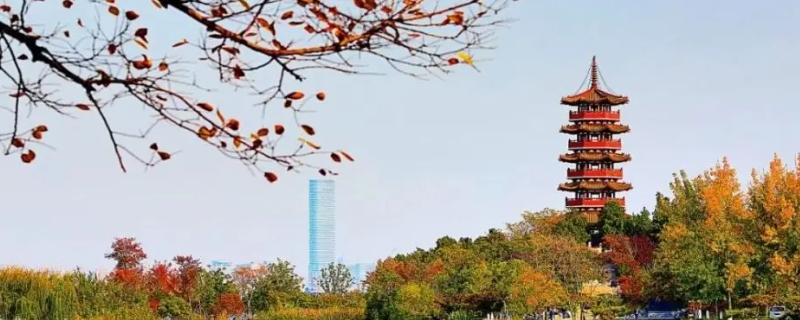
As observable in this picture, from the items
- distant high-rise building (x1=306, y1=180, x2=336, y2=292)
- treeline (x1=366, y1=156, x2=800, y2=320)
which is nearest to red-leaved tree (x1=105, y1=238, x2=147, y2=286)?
treeline (x1=366, y1=156, x2=800, y2=320)

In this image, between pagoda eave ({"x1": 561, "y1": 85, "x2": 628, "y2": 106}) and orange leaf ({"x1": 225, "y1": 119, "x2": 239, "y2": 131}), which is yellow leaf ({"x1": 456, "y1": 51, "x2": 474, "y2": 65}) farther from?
pagoda eave ({"x1": 561, "y1": 85, "x2": 628, "y2": 106})

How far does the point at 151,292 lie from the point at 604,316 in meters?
9.09

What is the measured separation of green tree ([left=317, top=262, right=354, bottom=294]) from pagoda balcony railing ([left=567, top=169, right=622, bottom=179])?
10749 millimetres

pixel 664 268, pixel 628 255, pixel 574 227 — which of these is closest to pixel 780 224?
pixel 664 268

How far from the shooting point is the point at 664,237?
18297 millimetres

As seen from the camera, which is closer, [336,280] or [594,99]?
[336,280]

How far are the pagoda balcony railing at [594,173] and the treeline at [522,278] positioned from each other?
517 cm

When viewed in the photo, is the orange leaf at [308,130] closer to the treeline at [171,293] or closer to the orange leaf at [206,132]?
the orange leaf at [206,132]

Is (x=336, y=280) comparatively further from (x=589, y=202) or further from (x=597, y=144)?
(x=597, y=144)

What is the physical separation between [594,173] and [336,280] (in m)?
11.6

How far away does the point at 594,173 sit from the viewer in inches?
1367

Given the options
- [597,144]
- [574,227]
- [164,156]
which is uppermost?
[597,144]

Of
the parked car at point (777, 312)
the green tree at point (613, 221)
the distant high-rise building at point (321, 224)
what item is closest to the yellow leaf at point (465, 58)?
the parked car at point (777, 312)

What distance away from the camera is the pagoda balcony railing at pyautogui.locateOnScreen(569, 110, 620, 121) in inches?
1378
